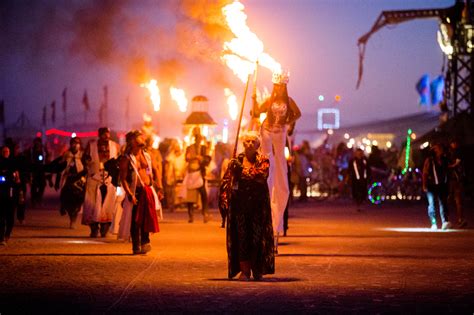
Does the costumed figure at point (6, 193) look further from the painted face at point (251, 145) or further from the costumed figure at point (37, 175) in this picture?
the costumed figure at point (37, 175)

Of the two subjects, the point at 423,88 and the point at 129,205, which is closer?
the point at 129,205

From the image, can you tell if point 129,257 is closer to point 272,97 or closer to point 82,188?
point 272,97

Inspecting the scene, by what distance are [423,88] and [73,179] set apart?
43800mm

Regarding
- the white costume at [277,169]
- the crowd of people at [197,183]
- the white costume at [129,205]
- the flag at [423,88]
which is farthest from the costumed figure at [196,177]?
→ the flag at [423,88]

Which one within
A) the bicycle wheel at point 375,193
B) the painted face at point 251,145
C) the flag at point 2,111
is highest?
the flag at point 2,111

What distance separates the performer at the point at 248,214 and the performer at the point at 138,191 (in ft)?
11.5

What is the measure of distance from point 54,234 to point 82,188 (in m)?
1.43

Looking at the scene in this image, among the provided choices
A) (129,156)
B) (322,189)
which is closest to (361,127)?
(322,189)

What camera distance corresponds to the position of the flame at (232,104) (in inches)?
1529

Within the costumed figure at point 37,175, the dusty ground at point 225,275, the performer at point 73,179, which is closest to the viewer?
the dusty ground at point 225,275

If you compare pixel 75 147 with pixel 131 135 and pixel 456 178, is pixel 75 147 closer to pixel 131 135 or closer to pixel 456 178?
pixel 131 135

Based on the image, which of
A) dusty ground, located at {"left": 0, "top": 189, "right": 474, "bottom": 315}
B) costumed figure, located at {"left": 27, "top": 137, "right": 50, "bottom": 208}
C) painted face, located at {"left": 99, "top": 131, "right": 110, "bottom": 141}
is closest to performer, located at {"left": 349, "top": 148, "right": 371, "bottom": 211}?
costumed figure, located at {"left": 27, "top": 137, "right": 50, "bottom": 208}

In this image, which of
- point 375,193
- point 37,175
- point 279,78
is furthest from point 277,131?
point 375,193

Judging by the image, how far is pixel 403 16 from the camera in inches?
1811
